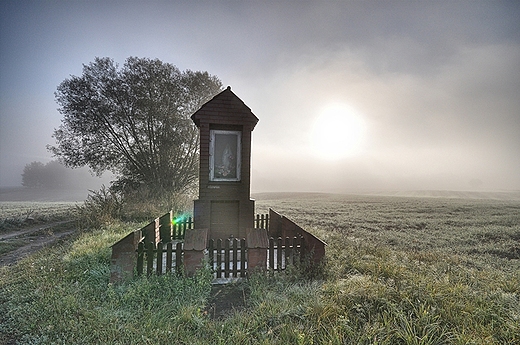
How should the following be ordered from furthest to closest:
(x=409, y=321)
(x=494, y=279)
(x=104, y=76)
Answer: (x=104, y=76) < (x=494, y=279) < (x=409, y=321)

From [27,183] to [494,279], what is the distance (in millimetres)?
87667

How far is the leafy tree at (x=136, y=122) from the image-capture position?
18406 millimetres

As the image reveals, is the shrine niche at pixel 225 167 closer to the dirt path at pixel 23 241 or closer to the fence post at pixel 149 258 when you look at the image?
the fence post at pixel 149 258

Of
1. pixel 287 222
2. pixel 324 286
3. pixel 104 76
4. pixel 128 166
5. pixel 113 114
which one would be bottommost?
pixel 324 286

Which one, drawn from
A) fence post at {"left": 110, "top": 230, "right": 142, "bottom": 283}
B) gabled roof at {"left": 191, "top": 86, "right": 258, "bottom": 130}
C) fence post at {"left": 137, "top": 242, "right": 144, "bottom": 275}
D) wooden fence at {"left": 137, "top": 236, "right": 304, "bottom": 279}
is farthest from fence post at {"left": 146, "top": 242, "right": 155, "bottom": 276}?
gabled roof at {"left": 191, "top": 86, "right": 258, "bottom": 130}

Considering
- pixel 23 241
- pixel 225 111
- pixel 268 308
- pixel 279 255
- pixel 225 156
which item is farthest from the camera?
pixel 23 241

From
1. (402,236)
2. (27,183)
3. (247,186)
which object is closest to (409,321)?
(247,186)

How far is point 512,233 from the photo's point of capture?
13211 mm

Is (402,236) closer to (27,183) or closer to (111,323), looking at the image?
(111,323)

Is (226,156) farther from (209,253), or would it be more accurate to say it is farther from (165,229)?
(165,229)

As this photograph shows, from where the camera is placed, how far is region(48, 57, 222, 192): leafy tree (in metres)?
18.4

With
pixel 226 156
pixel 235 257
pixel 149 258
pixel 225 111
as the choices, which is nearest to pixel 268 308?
pixel 235 257

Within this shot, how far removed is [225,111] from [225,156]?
1573mm

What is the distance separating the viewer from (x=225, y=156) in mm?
8336
